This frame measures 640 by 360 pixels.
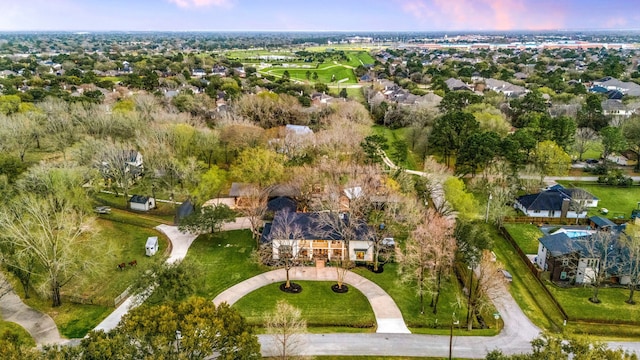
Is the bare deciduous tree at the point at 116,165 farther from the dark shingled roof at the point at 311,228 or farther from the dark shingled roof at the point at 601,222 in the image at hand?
the dark shingled roof at the point at 601,222

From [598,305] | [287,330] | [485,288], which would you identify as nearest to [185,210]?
[287,330]

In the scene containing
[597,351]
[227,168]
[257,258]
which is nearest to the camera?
[597,351]

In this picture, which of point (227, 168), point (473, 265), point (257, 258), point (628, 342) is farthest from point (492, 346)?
point (227, 168)

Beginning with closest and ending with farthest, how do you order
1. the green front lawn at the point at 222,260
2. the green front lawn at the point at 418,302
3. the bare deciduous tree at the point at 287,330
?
the bare deciduous tree at the point at 287,330 < the green front lawn at the point at 418,302 < the green front lawn at the point at 222,260

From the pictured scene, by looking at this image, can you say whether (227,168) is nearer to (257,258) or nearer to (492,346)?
(257,258)

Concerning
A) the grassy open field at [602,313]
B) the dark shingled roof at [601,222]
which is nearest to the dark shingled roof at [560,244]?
the grassy open field at [602,313]
